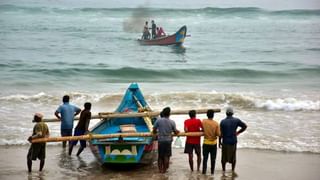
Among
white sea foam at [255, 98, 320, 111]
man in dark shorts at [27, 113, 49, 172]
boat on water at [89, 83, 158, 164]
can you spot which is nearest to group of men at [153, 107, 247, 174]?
boat on water at [89, 83, 158, 164]

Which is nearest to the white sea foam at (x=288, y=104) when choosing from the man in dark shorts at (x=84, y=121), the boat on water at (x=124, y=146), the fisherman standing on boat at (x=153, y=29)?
the boat on water at (x=124, y=146)

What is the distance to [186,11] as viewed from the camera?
65000 millimetres

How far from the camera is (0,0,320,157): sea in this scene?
1552cm

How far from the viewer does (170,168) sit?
10.2 meters

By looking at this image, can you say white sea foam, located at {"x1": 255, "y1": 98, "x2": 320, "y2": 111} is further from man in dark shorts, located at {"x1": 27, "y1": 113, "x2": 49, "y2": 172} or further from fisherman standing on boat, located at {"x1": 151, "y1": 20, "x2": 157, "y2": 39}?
fisherman standing on boat, located at {"x1": 151, "y1": 20, "x2": 157, "y2": 39}

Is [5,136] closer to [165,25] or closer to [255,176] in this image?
[255,176]

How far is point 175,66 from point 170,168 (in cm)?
1951

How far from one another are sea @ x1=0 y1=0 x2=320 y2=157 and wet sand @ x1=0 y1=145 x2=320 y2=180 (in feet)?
2.70

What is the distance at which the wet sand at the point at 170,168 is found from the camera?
9.66 m

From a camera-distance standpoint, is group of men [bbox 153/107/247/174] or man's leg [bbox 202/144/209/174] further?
man's leg [bbox 202/144/209/174]

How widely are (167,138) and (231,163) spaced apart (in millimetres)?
1271

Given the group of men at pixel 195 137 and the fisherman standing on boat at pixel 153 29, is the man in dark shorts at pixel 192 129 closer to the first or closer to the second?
the group of men at pixel 195 137

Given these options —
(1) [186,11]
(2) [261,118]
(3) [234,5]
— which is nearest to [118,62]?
(2) [261,118]

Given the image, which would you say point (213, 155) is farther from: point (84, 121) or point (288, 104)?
point (288, 104)
